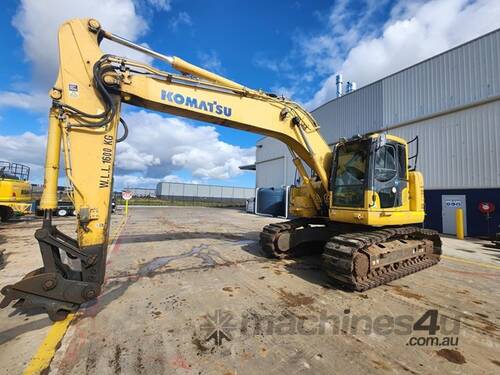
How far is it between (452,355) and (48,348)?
15.5 feet

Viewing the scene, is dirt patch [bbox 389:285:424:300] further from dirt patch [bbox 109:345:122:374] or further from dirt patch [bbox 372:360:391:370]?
dirt patch [bbox 109:345:122:374]

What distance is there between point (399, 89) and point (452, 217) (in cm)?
755

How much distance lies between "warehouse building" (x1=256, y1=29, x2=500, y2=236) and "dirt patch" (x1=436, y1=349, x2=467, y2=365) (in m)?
7.05

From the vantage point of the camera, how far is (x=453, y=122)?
12867 mm

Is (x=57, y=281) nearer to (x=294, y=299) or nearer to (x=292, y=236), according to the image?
(x=294, y=299)

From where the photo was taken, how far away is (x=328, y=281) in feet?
18.2

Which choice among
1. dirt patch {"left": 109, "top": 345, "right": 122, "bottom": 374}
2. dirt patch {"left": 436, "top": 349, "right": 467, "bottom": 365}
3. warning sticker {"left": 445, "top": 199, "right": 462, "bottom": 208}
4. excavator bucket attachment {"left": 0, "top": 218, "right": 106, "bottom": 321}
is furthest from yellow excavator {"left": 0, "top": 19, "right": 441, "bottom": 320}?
warning sticker {"left": 445, "top": 199, "right": 462, "bottom": 208}

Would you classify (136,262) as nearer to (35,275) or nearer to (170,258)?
(170,258)

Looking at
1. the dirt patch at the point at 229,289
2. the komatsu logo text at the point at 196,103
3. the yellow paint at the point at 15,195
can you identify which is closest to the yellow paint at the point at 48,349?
the dirt patch at the point at 229,289

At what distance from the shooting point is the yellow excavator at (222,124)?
3.83m

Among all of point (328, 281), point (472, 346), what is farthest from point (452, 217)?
point (472, 346)

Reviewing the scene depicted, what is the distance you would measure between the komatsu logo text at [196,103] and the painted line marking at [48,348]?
385 cm

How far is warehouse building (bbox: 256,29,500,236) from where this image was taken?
11633 mm

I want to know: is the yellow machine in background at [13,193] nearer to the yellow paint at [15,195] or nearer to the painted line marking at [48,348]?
the yellow paint at [15,195]
